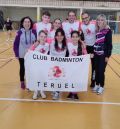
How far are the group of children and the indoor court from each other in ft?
0.90

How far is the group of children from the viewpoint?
6.10 m

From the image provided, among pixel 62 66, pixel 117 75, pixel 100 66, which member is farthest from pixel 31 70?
pixel 117 75

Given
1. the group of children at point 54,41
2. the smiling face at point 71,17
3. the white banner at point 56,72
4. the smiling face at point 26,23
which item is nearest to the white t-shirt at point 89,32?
the group of children at point 54,41

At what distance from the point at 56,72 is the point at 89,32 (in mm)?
1297

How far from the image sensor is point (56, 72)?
6.04m

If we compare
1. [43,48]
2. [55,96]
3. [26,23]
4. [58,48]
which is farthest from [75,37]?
[55,96]

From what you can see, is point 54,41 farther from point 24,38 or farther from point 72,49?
point 24,38

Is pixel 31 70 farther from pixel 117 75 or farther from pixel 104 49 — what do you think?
pixel 117 75

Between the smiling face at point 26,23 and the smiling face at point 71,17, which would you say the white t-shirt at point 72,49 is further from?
the smiling face at point 26,23

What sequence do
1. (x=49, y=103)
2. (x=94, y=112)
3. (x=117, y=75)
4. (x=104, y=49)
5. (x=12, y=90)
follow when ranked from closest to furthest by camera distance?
(x=94, y=112) < (x=49, y=103) < (x=104, y=49) < (x=12, y=90) < (x=117, y=75)

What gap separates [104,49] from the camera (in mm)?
6367

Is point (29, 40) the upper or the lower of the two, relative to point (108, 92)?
upper

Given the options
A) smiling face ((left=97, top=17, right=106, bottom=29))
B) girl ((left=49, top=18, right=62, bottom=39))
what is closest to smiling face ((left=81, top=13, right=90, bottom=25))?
smiling face ((left=97, top=17, right=106, bottom=29))

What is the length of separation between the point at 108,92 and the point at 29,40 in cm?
213
